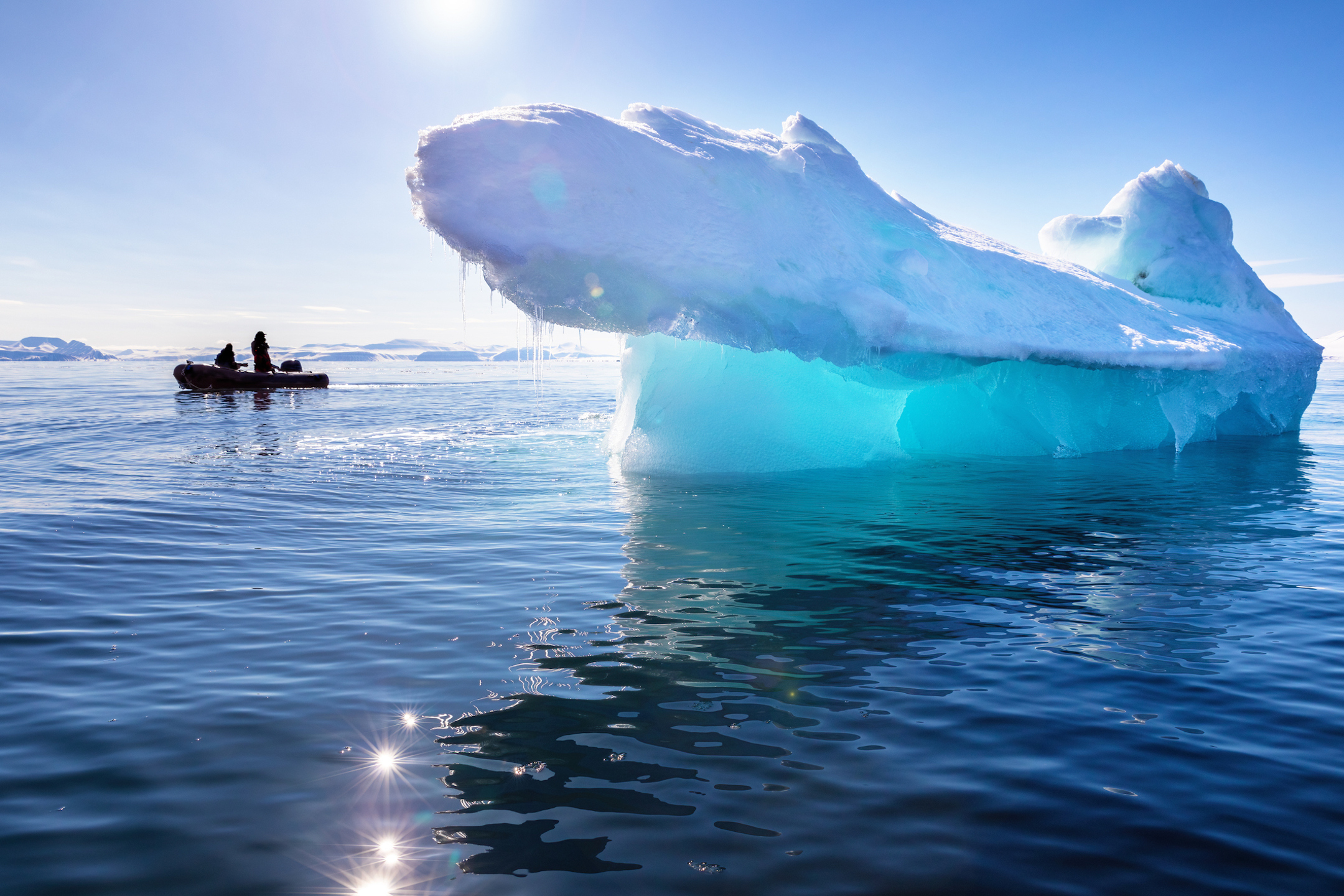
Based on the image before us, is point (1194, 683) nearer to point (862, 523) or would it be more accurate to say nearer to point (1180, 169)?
point (862, 523)

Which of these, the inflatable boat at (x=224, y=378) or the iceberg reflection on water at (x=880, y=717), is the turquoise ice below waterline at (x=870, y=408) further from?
the inflatable boat at (x=224, y=378)

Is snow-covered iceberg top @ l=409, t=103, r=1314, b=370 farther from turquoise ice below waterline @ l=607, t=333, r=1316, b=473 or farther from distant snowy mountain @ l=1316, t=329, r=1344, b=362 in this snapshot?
distant snowy mountain @ l=1316, t=329, r=1344, b=362

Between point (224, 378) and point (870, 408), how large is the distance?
1244 inches

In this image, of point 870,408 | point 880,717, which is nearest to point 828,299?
point 870,408

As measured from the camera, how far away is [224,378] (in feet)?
117

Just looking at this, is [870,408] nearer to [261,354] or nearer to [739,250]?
[739,250]

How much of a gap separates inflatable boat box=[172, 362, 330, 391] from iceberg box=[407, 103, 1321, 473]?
89.2 feet

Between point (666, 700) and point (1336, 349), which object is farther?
point (1336, 349)

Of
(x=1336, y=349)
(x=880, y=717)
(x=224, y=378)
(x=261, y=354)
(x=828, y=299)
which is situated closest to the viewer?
(x=880, y=717)

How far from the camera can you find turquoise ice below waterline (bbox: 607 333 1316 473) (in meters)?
13.6

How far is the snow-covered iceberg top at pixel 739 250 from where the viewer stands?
30.3ft

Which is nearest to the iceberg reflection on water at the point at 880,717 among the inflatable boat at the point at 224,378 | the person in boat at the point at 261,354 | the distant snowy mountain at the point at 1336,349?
the inflatable boat at the point at 224,378

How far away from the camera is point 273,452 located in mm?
15742

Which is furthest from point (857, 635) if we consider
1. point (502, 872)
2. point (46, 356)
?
point (46, 356)
